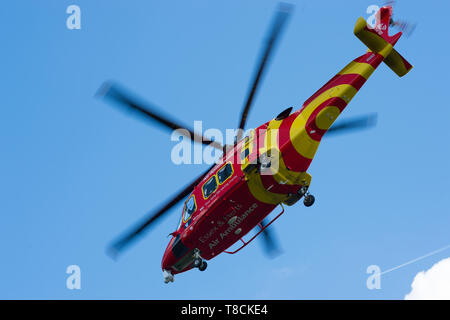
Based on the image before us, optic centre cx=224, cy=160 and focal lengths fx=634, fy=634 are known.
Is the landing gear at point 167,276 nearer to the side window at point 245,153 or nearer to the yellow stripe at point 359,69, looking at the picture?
the side window at point 245,153

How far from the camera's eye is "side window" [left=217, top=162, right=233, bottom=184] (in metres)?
23.6

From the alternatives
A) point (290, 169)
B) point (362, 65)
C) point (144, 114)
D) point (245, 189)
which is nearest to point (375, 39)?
point (362, 65)

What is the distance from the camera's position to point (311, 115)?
22297 mm

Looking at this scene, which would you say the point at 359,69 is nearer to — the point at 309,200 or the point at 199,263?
the point at 309,200

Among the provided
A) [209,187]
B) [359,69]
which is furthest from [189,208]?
[359,69]

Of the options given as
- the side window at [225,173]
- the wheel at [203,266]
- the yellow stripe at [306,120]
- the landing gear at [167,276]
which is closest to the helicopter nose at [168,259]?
the landing gear at [167,276]

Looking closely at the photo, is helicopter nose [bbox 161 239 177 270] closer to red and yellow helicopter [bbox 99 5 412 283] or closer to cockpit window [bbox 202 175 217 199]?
red and yellow helicopter [bbox 99 5 412 283]

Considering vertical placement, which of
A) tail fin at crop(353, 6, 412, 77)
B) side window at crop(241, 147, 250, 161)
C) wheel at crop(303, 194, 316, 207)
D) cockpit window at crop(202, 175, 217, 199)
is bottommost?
wheel at crop(303, 194, 316, 207)

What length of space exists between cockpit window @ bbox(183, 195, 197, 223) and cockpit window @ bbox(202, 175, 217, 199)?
0.77 meters

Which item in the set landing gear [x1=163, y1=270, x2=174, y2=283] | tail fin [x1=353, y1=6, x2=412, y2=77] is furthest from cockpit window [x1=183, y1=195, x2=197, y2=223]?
tail fin [x1=353, y1=6, x2=412, y2=77]

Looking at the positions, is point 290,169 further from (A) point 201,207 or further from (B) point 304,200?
(A) point 201,207

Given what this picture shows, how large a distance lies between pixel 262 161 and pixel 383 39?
21.1ft

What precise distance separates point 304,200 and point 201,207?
4.06m

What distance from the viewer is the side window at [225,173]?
23.6 meters
